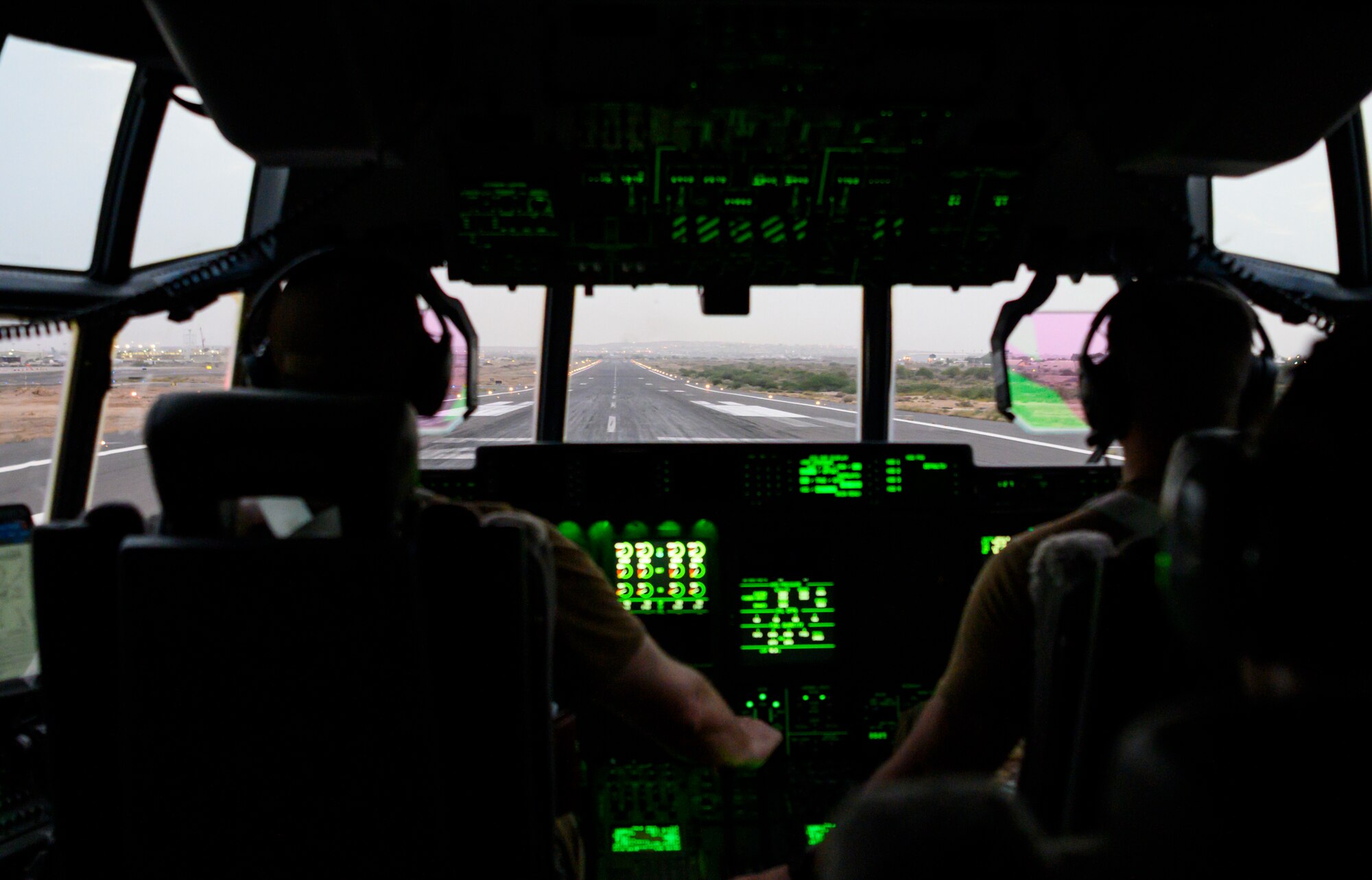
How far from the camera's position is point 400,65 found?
1.47 meters

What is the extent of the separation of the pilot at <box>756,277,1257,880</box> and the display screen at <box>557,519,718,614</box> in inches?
28.6

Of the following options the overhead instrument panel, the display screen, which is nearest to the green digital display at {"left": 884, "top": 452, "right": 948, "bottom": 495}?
the display screen

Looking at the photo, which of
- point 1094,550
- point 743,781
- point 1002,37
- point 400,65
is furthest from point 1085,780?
point 400,65

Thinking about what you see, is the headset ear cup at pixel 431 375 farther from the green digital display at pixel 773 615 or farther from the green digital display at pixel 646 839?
the green digital display at pixel 646 839

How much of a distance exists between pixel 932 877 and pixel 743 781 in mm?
1735

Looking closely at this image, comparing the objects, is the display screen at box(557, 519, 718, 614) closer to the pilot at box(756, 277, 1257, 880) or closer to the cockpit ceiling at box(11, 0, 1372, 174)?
the pilot at box(756, 277, 1257, 880)

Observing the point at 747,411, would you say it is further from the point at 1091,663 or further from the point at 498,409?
the point at 1091,663

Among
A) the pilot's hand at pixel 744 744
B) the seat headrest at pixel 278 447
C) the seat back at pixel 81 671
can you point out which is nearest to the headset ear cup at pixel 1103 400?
the pilot's hand at pixel 744 744

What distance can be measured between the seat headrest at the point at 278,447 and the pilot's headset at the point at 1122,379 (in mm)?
957

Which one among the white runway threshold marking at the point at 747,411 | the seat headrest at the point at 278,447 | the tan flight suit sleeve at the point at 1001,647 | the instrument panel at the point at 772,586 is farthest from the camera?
the white runway threshold marking at the point at 747,411

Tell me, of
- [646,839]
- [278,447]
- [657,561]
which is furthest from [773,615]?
[278,447]

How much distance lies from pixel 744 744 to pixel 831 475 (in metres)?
0.76

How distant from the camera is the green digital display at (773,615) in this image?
192 centimetres

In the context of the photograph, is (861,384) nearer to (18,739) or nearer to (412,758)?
(412,758)
